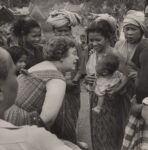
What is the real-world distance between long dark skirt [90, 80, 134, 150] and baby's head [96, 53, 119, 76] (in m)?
0.30

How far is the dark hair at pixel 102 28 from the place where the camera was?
5125mm

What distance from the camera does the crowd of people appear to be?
3.34 m

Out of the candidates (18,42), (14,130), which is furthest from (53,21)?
(14,130)

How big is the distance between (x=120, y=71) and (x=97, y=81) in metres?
0.26

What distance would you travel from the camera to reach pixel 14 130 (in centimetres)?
197

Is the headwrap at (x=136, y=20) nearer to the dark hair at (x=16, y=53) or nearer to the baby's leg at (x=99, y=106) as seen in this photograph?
the baby's leg at (x=99, y=106)

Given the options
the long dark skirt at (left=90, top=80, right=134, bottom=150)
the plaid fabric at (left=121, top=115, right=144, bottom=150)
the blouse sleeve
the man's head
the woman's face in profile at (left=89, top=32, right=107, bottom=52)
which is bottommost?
the long dark skirt at (left=90, top=80, right=134, bottom=150)

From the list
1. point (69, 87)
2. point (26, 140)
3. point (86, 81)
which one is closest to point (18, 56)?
point (69, 87)

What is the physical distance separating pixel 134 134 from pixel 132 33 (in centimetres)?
178

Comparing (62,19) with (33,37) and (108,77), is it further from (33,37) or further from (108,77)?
(108,77)

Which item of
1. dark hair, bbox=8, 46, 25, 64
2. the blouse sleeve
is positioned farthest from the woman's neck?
dark hair, bbox=8, 46, 25, 64

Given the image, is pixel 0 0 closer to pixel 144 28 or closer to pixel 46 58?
pixel 144 28

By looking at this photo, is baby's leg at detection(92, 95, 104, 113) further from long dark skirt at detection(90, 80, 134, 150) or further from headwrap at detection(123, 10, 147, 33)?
headwrap at detection(123, 10, 147, 33)


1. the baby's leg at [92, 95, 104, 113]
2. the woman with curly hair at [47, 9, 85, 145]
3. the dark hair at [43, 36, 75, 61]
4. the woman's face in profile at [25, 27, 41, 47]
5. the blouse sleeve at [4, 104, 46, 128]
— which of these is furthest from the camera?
the woman's face in profile at [25, 27, 41, 47]
